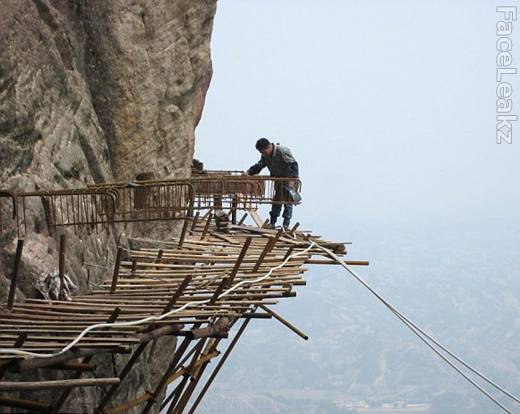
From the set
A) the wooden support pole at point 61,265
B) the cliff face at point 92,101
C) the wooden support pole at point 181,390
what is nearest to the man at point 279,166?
the cliff face at point 92,101

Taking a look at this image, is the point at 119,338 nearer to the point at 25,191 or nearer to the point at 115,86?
the point at 25,191

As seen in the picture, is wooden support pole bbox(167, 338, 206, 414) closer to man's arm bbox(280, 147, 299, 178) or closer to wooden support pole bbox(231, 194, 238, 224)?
wooden support pole bbox(231, 194, 238, 224)

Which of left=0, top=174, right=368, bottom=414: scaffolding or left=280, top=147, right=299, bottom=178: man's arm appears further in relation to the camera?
left=280, top=147, right=299, bottom=178: man's arm

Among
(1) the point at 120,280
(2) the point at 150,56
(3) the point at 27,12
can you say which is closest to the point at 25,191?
(1) the point at 120,280

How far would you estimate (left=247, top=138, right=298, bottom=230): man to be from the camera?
15812 millimetres

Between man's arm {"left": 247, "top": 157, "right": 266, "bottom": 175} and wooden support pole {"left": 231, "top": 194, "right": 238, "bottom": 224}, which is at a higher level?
man's arm {"left": 247, "top": 157, "right": 266, "bottom": 175}

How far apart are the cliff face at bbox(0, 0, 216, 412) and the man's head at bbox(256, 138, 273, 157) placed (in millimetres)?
1214

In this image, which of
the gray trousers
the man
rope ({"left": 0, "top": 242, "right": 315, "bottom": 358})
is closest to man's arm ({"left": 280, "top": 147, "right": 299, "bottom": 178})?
the man

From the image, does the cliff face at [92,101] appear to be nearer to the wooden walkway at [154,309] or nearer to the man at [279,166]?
the wooden walkway at [154,309]

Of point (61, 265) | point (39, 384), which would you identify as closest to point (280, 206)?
point (61, 265)

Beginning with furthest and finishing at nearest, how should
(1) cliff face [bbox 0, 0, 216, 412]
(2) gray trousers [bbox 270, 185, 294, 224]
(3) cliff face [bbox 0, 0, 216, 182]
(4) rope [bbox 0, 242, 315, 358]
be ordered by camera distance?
(2) gray trousers [bbox 270, 185, 294, 224] < (3) cliff face [bbox 0, 0, 216, 182] < (1) cliff face [bbox 0, 0, 216, 412] < (4) rope [bbox 0, 242, 315, 358]

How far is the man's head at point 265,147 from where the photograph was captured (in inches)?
635

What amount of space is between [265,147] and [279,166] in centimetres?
Result: 43

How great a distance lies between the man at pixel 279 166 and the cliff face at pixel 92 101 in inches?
52.8
